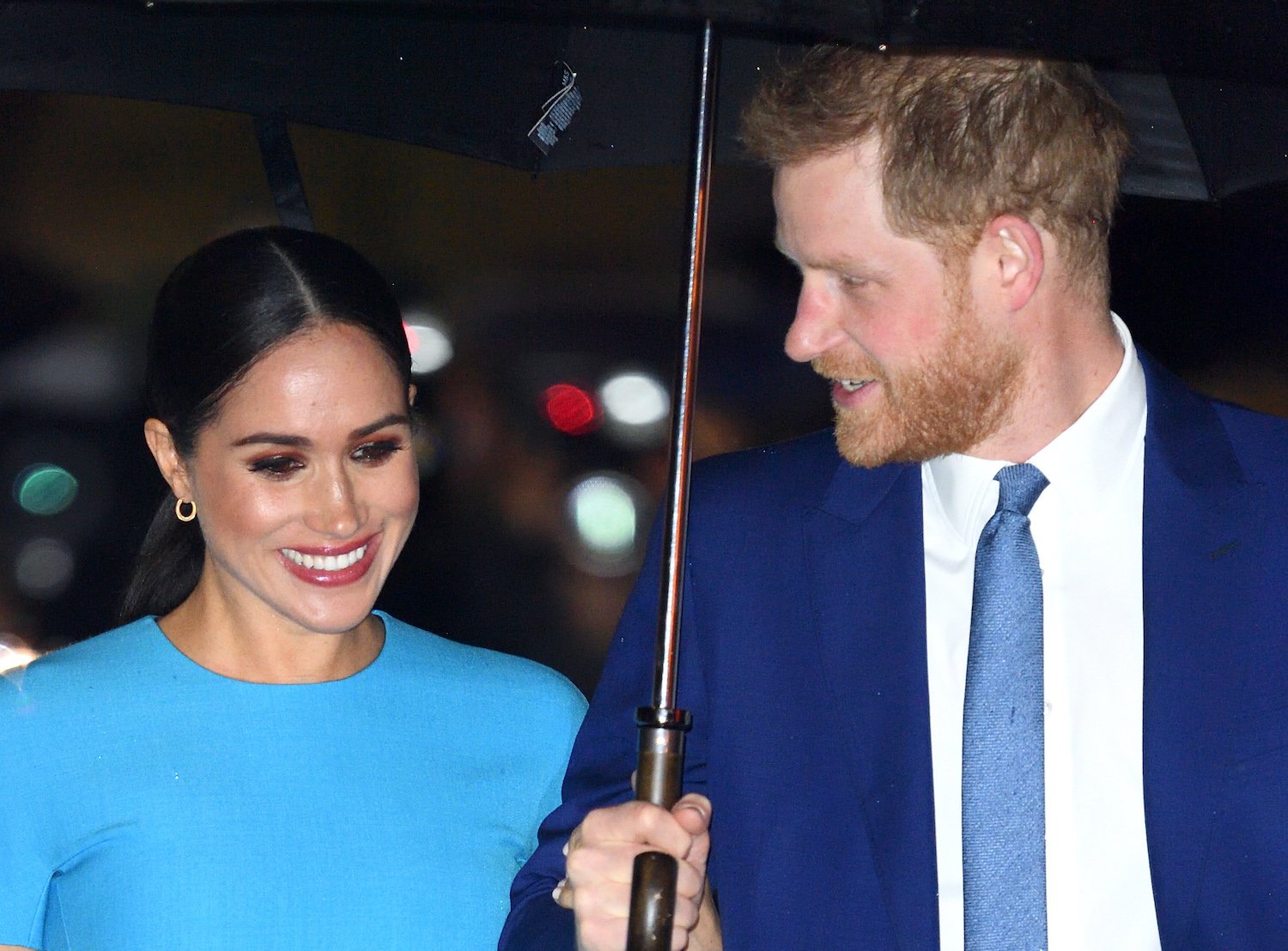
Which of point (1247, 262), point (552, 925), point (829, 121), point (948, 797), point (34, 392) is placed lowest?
point (552, 925)

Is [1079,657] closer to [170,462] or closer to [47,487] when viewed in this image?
[170,462]

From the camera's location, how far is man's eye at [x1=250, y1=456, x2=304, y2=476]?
221 cm

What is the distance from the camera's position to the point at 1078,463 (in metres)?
1.95

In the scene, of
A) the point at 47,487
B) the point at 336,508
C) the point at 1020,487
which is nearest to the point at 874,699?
the point at 1020,487

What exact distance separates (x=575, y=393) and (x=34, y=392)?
8.36ft

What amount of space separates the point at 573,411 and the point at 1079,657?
588 cm

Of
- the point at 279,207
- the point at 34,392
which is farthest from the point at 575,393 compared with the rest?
the point at 279,207

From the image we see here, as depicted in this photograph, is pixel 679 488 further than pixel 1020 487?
No

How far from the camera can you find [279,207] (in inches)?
98.0

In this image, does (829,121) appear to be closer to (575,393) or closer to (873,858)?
(873,858)

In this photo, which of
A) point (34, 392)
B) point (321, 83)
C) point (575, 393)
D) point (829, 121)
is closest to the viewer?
point (829, 121)

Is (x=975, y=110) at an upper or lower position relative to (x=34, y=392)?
lower

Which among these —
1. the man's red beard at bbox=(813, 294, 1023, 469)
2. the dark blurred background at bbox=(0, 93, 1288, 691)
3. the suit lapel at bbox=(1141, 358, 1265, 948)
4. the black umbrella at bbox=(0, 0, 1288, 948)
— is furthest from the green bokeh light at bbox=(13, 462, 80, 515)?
the suit lapel at bbox=(1141, 358, 1265, 948)

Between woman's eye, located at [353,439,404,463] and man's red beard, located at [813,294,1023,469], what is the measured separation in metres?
0.69
